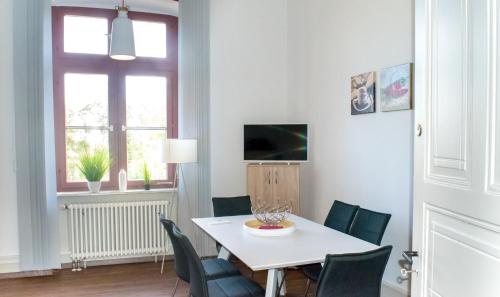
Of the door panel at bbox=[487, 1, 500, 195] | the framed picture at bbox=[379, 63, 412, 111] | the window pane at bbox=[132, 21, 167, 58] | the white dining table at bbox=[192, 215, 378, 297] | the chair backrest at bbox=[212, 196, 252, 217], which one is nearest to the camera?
the door panel at bbox=[487, 1, 500, 195]

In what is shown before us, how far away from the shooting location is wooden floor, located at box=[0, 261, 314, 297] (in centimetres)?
399

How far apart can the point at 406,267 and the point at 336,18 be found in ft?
11.8

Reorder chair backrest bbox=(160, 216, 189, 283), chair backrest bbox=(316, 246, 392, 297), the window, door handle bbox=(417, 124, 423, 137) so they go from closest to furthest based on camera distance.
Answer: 1. door handle bbox=(417, 124, 423, 137)
2. chair backrest bbox=(316, 246, 392, 297)
3. chair backrest bbox=(160, 216, 189, 283)
4. the window

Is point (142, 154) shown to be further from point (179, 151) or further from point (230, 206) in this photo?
point (230, 206)

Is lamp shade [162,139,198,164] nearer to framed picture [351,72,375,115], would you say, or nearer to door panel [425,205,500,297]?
framed picture [351,72,375,115]

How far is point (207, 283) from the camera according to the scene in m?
2.85

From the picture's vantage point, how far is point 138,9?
5262mm

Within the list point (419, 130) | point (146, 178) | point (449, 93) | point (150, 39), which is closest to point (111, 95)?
point (150, 39)

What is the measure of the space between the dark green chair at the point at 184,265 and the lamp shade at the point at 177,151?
50.5 inches

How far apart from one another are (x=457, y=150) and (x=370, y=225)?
2163mm

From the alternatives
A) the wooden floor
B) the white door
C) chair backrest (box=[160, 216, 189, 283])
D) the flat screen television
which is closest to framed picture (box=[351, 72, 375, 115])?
the flat screen television

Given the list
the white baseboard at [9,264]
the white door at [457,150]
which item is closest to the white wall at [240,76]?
the white baseboard at [9,264]

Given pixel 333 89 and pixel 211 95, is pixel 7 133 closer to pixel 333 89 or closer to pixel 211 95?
pixel 211 95

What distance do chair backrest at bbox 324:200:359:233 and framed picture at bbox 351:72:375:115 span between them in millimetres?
992
